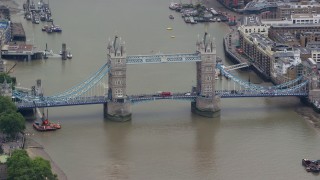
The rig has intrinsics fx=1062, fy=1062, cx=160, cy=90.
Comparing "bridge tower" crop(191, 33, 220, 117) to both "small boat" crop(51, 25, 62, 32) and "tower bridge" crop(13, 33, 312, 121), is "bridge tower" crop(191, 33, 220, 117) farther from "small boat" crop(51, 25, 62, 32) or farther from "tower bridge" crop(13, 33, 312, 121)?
"small boat" crop(51, 25, 62, 32)

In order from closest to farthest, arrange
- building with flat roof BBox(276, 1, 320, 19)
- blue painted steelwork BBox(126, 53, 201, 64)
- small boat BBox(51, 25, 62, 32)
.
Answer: blue painted steelwork BBox(126, 53, 201, 64)
small boat BBox(51, 25, 62, 32)
building with flat roof BBox(276, 1, 320, 19)

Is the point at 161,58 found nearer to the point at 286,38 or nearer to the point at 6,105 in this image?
the point at 6,105

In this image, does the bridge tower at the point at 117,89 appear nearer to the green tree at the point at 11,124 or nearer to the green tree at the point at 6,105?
the green tree at the point at 6,105

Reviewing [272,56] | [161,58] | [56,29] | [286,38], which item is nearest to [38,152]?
[161,58]

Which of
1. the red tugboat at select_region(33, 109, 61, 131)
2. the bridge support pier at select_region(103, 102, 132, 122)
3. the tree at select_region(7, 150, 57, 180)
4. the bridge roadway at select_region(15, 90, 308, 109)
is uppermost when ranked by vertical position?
the bridge roadway at select_region(15, 90, 308, 109)

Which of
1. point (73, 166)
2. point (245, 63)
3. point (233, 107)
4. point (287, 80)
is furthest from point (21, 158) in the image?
point (245, 63)

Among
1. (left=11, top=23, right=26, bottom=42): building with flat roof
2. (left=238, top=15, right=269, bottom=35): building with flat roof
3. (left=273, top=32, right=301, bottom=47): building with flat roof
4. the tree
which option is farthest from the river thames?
(left=273, top=32, right=301, bottom=47): building with flat roof
